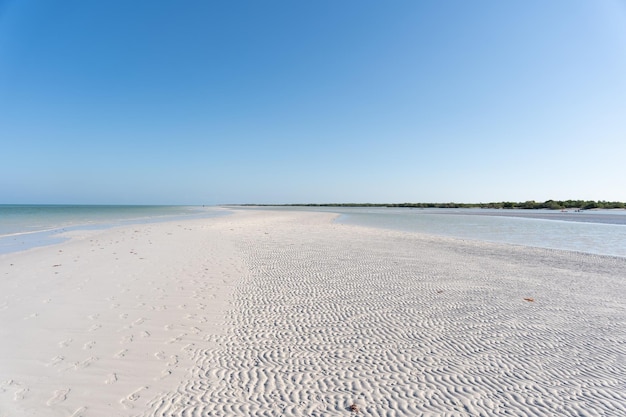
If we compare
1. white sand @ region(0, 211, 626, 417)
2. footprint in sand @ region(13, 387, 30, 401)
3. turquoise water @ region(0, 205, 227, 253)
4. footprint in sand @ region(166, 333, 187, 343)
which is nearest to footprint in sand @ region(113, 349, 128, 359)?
white sand @ region(0, 211, 626, 417)

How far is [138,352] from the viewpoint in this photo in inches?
223

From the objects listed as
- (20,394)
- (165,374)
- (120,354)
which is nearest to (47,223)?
(120,354)

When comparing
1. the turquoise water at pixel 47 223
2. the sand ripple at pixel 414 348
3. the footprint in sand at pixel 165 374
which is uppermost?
the turquoise water at pixel 47 223

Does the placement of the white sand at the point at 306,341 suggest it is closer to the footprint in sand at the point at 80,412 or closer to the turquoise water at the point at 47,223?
the footprint in sand at the point at 80,412

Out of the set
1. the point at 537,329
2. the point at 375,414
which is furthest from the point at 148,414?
the point at 537,329

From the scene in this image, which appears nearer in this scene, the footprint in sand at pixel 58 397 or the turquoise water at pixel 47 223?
the footprint in sand at pixel 58 397

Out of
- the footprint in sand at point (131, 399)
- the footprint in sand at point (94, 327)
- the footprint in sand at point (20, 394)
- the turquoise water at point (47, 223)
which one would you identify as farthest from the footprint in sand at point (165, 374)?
the turquoise water at point (47, 223)

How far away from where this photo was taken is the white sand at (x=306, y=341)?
4414mm

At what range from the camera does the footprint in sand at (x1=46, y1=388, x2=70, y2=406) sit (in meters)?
4.21

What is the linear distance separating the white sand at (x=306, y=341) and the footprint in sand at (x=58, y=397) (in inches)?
0.9

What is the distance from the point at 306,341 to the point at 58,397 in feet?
12.5

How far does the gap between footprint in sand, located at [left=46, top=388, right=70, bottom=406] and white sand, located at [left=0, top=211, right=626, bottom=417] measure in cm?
2

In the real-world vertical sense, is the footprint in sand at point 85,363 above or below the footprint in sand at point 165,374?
above

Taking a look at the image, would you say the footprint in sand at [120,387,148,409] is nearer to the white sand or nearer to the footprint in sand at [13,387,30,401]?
the white sand
